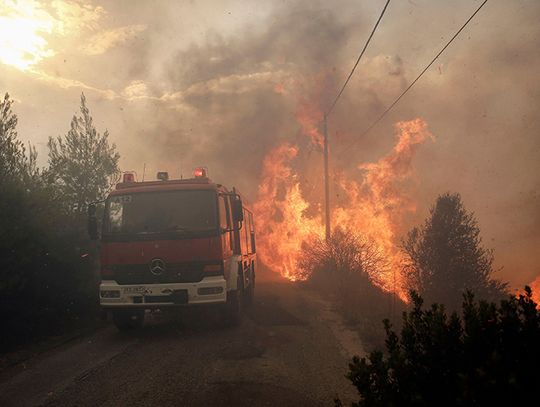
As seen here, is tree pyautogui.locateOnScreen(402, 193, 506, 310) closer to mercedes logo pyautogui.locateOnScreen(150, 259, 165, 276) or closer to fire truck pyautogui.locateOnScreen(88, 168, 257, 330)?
fire truck pyautogui.locateOnScreen(88, 168, 257, 330)

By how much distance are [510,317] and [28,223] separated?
9361 mm

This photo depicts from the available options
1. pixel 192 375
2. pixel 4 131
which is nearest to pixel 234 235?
pixel 192 375

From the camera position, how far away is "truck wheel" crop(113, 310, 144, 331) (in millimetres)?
9609

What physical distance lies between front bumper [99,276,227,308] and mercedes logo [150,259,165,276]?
257 millimetres

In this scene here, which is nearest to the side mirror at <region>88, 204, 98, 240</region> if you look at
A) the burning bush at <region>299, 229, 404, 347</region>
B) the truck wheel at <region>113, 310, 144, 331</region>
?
the truck wheel at <region>113, 310, 144, 331</region>

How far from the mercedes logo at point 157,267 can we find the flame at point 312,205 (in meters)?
17.6

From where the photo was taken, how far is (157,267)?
8.77m

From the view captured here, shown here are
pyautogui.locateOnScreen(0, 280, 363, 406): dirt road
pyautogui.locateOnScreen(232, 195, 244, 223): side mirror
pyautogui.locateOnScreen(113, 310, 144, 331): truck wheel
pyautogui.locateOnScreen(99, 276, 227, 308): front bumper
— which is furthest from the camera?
pyautogui.locateOnScreen(232, 195, 244, 223): side mirror

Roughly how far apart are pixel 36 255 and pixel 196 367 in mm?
5188

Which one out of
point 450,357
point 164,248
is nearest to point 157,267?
point 164,248

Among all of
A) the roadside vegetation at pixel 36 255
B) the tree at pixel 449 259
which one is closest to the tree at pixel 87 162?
the roadside vegetation at pixel 36 255

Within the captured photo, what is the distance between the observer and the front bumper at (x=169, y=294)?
8680mm

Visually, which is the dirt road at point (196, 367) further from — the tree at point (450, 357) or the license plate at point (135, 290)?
the tree at point (450, 357)

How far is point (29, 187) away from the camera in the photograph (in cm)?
1009
